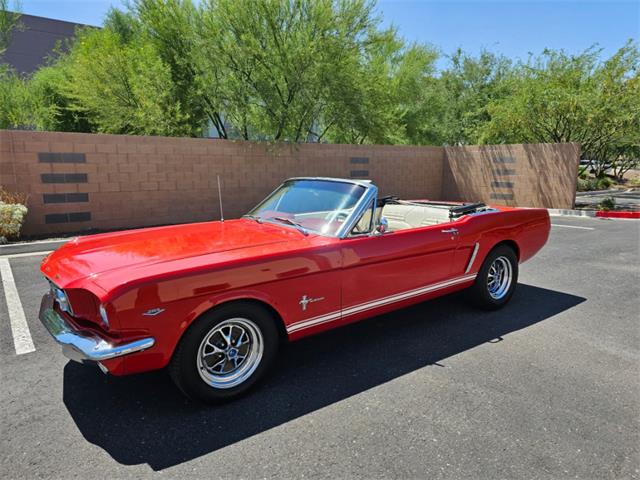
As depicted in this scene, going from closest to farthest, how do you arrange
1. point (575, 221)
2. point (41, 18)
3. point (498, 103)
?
point (575, 221)
point (498, 103)
point (41, 18)

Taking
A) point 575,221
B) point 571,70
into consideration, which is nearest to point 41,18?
point 571,70

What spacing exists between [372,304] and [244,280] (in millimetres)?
1252

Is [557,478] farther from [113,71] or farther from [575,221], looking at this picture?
[113,71]

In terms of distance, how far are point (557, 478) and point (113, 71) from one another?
44.6 ft

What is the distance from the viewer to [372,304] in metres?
3.52

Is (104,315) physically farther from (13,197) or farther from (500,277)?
(13,197)

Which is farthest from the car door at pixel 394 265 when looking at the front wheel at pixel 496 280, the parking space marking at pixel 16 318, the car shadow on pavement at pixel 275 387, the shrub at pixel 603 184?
the shrub at pixel 603 184

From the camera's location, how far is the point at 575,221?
11789mm

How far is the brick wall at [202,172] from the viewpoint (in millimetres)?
9172

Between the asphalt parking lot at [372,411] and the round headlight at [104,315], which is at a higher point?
the round headlight at [104,315]

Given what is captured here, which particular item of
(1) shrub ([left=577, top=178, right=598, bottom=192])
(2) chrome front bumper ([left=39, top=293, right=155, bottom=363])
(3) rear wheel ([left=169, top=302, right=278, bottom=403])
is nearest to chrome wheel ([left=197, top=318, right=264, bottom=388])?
(3) rear wheel ([left=169, top=302, right=278, bottom=403])

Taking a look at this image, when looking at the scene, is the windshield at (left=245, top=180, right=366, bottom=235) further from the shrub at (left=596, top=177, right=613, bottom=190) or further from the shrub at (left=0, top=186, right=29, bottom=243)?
the shrub at (left=596, top=177, right=613, bottom=190)

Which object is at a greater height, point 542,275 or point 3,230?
point 3,230

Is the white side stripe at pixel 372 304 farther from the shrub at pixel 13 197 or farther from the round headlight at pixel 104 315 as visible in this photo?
the shrub at pixel 13 197
